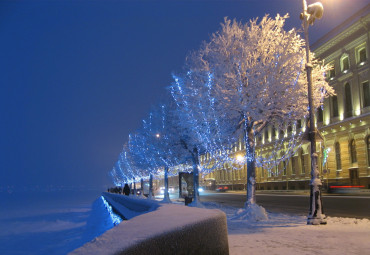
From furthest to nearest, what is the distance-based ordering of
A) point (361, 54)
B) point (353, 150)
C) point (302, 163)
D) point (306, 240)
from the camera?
point (302, 163) → point (353, 150) → point (361, 54) → point (306, 240)

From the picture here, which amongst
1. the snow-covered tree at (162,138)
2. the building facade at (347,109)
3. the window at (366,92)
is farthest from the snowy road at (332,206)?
the window at (366,92)

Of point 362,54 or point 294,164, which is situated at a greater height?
point 362,54

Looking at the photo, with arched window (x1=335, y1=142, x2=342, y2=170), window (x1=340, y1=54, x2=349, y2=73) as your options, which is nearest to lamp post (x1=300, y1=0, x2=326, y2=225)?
window (x1=340, y1=54, x2=349, y2=73)

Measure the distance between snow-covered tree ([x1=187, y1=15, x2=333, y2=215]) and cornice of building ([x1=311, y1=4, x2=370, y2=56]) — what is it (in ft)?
76.4

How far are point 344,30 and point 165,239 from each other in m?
42.6

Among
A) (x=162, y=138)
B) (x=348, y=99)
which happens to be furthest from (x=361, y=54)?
(x=162, y=138)

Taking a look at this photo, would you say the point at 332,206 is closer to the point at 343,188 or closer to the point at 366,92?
the point at 343,188

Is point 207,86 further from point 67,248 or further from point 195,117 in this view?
point 67,248

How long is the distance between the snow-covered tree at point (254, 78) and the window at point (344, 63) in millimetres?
26668

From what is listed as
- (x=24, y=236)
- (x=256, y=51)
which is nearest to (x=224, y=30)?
(x=256, y=51)

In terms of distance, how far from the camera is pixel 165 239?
400cm

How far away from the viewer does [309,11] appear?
14.1 m

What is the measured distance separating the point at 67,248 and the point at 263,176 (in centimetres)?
4847

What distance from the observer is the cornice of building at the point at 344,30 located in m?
37.6
